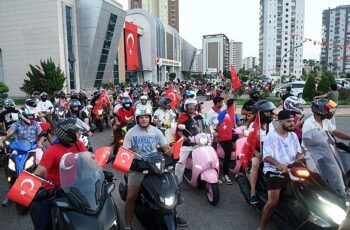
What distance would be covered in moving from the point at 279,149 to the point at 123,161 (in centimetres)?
195

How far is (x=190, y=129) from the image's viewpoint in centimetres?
586

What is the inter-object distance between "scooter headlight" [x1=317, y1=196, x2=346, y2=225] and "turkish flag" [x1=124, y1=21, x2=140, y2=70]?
58381 millimetres

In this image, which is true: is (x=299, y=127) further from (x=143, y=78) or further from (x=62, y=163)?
(x=143, y=78)

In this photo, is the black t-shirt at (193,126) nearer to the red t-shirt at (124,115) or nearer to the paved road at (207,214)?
the paved road at (207,214)

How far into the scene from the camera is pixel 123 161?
3.61 metres

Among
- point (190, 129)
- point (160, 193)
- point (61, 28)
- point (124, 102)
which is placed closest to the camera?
point (160, 193)


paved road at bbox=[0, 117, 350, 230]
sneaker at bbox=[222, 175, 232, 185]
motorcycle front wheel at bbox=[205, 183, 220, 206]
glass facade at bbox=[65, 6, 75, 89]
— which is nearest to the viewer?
paved road at bbox=[0, 117, 350, 230]

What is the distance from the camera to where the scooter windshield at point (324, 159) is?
10.5 feet

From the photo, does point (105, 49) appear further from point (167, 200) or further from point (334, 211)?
point (334, 211)

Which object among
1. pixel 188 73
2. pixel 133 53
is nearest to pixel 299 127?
pixel 133 53

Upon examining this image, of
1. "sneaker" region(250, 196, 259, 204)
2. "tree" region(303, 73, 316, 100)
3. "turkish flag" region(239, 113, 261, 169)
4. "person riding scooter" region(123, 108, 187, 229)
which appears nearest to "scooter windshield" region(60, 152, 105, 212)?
"person riding scooter" region(123, 108, 187, 229)

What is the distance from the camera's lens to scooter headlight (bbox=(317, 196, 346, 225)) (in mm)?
3081

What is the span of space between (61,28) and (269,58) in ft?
276

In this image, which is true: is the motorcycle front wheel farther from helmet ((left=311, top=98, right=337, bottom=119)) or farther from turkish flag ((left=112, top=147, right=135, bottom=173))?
turkish flag ((left=112, top=147, right=135, bottom=173))
